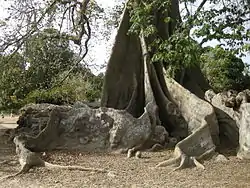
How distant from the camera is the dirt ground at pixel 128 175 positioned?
260 inches

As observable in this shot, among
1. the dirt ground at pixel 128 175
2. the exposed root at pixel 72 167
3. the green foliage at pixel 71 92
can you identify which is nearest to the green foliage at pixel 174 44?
the dirt ground at pixel 128 175

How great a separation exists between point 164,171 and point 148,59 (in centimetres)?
456

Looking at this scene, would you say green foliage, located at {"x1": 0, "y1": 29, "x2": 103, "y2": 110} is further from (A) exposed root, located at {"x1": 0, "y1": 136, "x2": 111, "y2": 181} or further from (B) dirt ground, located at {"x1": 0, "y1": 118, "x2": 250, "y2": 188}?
(B) dirt ground, located at {"x1": 0, "y1": 118, "x2": 250, "y2": 188}

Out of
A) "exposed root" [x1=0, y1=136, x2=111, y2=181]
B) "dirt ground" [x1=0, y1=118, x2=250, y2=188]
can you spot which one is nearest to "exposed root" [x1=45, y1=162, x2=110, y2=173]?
"exposed root" [x1=0, y1=136, x2=111, y2=181]

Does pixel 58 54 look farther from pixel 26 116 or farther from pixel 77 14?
pixel 26 116

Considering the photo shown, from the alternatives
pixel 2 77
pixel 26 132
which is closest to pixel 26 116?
pixel 26 132

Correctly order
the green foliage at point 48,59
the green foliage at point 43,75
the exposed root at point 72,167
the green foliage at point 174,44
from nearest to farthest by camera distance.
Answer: the green foliage at point 174,44 → the exposed root at point 72,167 → the green foliage at point 43,75 → the green foliage at point 48,59

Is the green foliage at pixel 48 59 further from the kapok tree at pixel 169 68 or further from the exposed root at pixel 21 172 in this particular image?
the exposed root at pixel 21 172

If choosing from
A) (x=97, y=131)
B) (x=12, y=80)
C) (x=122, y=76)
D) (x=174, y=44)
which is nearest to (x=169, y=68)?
(x=174, y=44)

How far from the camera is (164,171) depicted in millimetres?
7457

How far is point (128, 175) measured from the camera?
7.14 metres

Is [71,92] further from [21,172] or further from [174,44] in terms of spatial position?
[174,44]

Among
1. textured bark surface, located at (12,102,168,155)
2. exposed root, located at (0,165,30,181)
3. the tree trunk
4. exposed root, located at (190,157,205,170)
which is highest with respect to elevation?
the tree trunk

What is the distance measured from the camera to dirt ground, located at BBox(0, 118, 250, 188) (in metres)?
6.61
